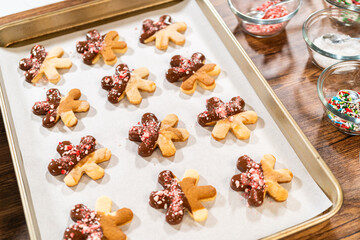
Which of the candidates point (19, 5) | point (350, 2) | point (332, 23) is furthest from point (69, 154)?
point (350, 2)

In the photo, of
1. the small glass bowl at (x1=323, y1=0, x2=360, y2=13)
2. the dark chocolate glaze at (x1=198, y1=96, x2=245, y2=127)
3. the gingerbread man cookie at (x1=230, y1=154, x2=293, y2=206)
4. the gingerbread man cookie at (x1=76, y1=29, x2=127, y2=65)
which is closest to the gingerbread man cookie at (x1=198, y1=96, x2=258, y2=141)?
the dark chocolate glaze at (x1=198, y1=96, x2=245, y2=127)

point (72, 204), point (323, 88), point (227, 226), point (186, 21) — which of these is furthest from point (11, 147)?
point (323, 88)

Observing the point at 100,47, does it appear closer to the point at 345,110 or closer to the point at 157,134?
the point at 157,134

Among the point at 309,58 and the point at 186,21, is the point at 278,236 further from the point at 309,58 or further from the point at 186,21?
the point at 186,21

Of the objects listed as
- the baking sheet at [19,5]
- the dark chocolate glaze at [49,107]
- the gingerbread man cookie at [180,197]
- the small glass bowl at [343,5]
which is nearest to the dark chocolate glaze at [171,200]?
the gingerbread man cookie at [180,197]

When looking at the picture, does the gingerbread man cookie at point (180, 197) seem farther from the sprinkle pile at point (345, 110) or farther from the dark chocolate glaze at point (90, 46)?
the dark chocolate glaze at point (90, 46)
